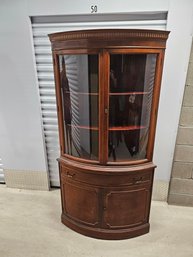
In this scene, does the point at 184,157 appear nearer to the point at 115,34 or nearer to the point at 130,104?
the point at 130,104

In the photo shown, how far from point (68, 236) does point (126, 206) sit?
69 cm

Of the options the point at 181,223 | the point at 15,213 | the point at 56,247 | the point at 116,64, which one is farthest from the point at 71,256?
the point at 116,64

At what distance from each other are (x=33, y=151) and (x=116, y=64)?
64.8 inches

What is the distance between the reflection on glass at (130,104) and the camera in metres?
1.62

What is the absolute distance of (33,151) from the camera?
→ 8.78 feet

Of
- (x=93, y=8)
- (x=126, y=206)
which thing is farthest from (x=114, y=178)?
(x=93, y=8)

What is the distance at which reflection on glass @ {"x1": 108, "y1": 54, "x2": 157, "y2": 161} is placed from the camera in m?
1.62

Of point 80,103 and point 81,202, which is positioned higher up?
point 80,103

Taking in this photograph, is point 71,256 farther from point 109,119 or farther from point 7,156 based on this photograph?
point 7,156

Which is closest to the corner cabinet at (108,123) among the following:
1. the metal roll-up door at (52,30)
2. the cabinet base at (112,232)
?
the cabinet base at (112,232)

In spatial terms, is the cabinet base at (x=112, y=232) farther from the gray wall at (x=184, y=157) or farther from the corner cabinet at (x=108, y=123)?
the gray wall at (x=184, y=157)

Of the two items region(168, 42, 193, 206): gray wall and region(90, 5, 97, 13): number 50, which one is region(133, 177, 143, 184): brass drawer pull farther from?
region(90, 5, 97, 13): number 50

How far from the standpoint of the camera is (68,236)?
6.91 ft

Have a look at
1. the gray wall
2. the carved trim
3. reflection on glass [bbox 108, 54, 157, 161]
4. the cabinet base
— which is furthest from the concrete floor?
the carved trim
